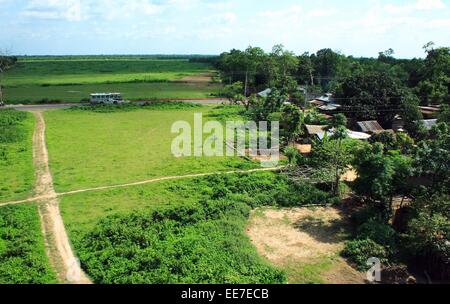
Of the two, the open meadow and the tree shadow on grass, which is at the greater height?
the open meadow

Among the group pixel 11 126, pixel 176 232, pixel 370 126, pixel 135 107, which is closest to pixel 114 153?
pixel 11 126

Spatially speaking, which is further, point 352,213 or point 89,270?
point 352,213

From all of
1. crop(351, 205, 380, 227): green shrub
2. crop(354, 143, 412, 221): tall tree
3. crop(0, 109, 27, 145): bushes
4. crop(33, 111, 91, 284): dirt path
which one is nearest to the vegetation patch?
crop(0, 109, 27, 145): bushes

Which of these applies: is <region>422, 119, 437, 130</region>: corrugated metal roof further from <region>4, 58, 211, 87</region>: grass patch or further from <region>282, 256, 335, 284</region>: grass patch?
<region>4, 58, 211, 87</region>: grass patch

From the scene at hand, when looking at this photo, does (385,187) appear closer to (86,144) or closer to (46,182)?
(46,182)

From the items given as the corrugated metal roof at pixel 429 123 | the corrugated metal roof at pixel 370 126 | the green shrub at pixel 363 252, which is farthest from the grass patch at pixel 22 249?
the corrugated metal roof at pixel 429 123
